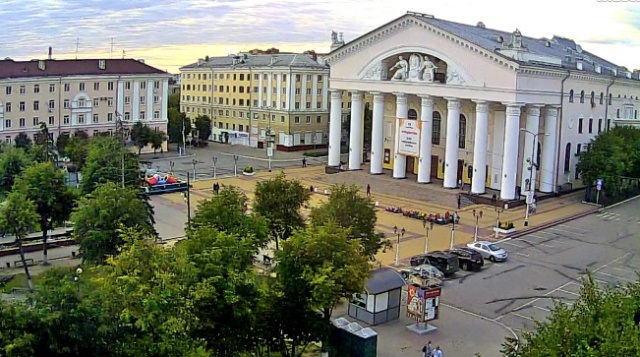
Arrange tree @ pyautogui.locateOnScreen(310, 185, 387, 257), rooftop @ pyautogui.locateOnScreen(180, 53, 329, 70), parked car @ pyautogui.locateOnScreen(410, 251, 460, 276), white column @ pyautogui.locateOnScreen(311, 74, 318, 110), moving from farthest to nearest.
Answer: rooftop @ pyautogui.locateOnScreen(180, 53, 329, 70), white column @ pyautogui.locateOnScreen(311, 74, 318, 110), parked car @ pyautogui.locateOnScreen(410, 251, 460, 276), tree @ pyautogui.locateOnScreen(310, 185, 387, 257)

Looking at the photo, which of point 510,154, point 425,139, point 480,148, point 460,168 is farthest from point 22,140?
point 510,154

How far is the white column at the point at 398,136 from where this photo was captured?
5386 centimetres

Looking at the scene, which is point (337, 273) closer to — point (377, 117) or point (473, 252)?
point (473, 252)

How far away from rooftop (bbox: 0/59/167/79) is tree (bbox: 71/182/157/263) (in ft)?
134

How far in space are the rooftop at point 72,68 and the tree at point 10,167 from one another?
24.4 meters

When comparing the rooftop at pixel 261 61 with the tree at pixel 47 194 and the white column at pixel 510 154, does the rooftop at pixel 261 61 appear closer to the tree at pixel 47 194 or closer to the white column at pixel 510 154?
the white column at pixel 510 154

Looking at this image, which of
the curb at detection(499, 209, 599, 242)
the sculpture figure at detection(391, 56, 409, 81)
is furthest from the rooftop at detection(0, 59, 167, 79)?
the curb at detection(499, 209, 599, 242)

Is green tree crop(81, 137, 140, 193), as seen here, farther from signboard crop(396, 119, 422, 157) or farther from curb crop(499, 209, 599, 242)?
signboard crop(396, 119, 422, 157)

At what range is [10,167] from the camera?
130ft

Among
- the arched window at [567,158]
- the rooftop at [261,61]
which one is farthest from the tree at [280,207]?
the rooftop at [261,61]

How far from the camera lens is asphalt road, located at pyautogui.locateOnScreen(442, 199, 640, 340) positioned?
2731 cm

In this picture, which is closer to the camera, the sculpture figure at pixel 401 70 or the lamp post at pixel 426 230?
the lamp post at pixel 426 230

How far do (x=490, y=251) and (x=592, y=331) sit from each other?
21325 millimetres

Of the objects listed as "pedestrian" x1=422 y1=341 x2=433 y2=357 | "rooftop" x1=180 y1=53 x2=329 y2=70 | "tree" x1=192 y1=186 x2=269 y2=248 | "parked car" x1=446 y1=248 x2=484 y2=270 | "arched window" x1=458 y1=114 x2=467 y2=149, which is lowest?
"pedestrian" x1=422 y1=341 x2=433 y2=357
